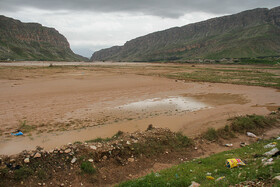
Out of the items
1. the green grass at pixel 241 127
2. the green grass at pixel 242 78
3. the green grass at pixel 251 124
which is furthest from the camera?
the green grass at pixel 242 78

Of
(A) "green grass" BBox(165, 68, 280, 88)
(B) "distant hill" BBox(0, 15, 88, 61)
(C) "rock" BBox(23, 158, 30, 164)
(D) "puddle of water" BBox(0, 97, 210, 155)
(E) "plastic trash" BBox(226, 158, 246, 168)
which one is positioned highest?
(B) "distant hill" BBox(0, 15, 88, 61)

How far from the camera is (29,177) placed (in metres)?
6.75

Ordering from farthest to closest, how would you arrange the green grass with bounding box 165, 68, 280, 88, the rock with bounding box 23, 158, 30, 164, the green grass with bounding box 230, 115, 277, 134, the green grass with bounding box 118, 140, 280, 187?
the green grass with bounding box 165, 68, 280, 88
the green grass with bounding box 230, 115, 277, 134
the rock with bounding box 23, 158, 30, 164
the green grass with bounding box 118, 140, 280, 187

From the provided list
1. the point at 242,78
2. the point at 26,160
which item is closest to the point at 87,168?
the point at 26,160

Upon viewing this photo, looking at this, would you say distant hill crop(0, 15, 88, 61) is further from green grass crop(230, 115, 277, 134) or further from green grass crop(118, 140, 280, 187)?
green grass crop(118, 140, 280, 187)

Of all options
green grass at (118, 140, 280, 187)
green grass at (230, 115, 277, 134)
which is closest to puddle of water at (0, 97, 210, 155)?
green grass at (230, 115, 277, 134)

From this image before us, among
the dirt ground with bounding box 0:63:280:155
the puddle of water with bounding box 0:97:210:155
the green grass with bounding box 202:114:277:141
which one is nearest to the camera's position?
the puddle of water with bounding box 0:97:210:155

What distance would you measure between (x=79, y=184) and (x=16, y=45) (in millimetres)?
189915

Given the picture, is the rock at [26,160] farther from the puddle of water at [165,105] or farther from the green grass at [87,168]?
the puddle of water at [165,105]

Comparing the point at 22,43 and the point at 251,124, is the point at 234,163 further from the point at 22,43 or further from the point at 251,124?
the point at 22,43

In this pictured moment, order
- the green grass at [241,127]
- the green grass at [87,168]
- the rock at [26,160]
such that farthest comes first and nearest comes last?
1. the green grass at [241,127]
2. the green grass at [87,168]
3. the rock at [26,160]

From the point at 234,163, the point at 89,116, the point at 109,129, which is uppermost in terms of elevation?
the point at 234,163

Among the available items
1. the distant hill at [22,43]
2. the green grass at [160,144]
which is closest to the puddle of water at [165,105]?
the green grass at [160,144]

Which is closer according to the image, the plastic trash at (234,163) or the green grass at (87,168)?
the plastic trash at (234,163)
